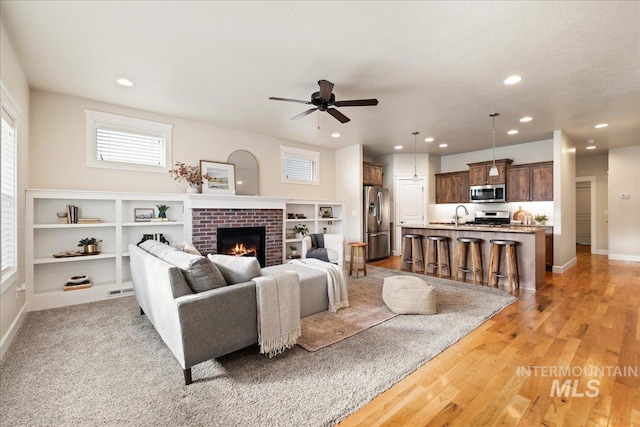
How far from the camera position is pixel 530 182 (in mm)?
6383

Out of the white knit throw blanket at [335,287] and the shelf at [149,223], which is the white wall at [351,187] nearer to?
the white knit throw blanket at [335,287]

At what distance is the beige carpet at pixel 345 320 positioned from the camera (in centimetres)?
267

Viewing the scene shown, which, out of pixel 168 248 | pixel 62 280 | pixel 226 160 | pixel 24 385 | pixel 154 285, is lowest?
pixel 24 385

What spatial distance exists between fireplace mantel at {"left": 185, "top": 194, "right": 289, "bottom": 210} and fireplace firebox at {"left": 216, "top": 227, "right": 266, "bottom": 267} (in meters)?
0.41

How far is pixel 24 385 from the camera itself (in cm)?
201

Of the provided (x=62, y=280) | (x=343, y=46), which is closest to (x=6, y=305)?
(x=62, y=280)

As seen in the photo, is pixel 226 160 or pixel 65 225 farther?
pixel 226 160

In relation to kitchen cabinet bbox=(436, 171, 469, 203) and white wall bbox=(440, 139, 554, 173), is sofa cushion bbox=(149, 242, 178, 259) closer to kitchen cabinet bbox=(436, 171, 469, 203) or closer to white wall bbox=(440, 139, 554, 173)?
kitchen cabinet bbox=(436, 171, 469, 203)

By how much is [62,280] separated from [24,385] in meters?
2.46

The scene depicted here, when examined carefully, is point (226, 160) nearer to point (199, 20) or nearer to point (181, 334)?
point (199, 20)

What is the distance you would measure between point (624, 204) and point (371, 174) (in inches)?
241

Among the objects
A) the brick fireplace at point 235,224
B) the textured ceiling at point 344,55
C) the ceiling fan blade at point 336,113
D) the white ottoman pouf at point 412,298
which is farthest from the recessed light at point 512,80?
the brick fireplace at point 235,224

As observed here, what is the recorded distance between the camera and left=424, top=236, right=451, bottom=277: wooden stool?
17.2 feet

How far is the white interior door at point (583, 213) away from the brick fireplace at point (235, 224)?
9085mm
